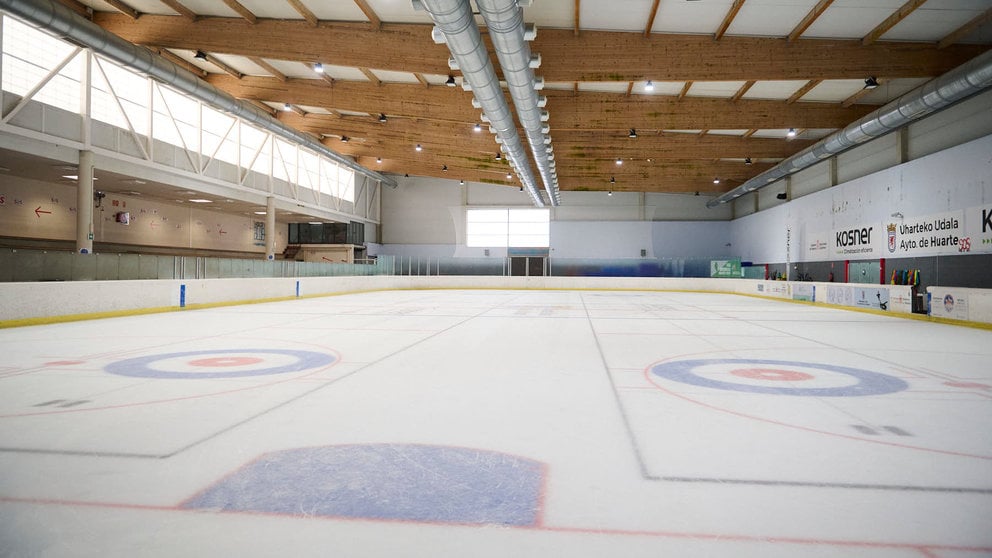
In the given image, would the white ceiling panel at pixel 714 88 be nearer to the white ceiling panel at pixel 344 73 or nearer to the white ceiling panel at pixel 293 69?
the white ceiling panel at pixel 344 73

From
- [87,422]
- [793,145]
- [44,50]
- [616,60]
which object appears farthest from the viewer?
[793,145]

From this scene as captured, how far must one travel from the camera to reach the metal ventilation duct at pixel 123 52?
12.1 m

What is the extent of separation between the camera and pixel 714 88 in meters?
17.7

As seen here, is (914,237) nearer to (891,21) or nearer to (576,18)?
(891,21)

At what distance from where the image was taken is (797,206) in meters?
27.6

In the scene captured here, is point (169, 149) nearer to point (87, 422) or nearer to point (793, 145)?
point (87, 422)

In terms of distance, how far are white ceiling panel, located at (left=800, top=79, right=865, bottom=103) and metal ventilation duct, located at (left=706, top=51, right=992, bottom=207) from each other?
3.46ft

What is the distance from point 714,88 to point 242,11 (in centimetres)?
1444

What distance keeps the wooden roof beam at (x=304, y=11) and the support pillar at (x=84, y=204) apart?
8.63 m

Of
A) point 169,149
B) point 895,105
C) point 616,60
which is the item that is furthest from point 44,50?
point 895,105

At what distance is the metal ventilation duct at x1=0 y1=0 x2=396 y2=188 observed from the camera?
12.1 meters

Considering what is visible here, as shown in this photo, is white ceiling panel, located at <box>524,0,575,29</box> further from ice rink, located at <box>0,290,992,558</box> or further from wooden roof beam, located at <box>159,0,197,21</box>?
wooden roof beam, located at <box>159,0,197,21</box>

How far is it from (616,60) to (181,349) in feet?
38.8

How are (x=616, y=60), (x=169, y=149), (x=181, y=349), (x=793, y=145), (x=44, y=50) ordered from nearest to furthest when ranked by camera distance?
(x=181, y=349), (x=616, y=60), (x=44, y=50), (x=169, y=149), (x=793, y=145)
